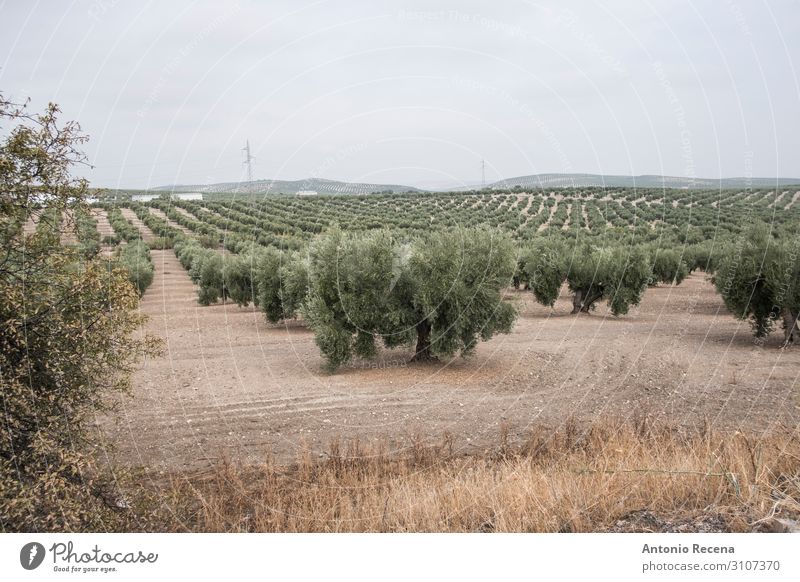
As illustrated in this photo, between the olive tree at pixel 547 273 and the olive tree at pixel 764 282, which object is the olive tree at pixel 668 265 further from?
the olive tree at pixel 764 282

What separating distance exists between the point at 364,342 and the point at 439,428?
267 inches

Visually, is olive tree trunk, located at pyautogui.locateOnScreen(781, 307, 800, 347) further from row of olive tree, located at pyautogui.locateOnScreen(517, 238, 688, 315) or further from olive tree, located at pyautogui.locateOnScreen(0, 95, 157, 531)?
olive tree, located at pyautogui.locateOnScreen(0, 95, 157, 531)

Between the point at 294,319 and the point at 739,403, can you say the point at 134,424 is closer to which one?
the point at 739,403

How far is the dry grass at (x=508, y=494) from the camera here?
263 inches

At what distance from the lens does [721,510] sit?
21.5 feet

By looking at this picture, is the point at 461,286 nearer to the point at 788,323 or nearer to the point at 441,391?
the point at 441,391

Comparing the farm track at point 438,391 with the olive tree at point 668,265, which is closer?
the farm track at point 438,391

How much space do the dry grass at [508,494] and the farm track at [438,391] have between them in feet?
6.14

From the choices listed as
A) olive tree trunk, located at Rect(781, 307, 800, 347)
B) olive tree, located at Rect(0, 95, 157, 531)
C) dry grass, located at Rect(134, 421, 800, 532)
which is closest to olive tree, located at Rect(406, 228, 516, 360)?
dry grass, located at Rect(134, 421, 800, 532)

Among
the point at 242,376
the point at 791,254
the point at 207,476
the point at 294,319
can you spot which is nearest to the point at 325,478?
the point at 207,476

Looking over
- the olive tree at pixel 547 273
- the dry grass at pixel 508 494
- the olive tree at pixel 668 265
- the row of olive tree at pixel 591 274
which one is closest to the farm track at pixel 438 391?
the dry grass at pixel 508 494

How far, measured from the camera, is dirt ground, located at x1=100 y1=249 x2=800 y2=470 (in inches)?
498

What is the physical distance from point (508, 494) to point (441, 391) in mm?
9080

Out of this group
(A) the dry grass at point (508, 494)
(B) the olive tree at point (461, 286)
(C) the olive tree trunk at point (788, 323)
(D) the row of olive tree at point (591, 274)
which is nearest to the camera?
(A) the dry grass at point (508, 494)
